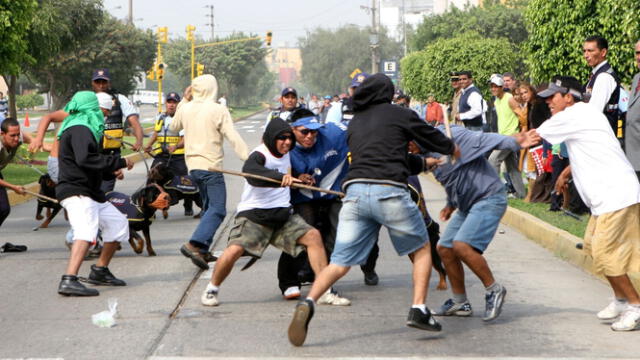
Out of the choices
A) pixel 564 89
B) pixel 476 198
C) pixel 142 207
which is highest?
→ pixel 564 89

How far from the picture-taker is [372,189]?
633 cm

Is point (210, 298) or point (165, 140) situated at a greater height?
point (165, 140)

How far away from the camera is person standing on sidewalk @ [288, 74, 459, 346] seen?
632 cm

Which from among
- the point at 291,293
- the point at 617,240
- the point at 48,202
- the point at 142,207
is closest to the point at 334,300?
the point at 291,293

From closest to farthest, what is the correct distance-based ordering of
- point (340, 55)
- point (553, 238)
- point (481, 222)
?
point (481, 222) → point (553, 238) → point (340, 55)

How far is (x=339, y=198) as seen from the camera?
26.1 feet

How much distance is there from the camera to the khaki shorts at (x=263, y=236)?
24.5ft

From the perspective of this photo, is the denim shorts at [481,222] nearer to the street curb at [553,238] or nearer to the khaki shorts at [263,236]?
the khaki shorts at [263,236]

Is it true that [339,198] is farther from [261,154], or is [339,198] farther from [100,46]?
[100,46]

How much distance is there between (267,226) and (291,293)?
25.4 inches

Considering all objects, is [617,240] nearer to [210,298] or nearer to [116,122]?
[210,298]

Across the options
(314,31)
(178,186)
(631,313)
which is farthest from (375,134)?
(314,31)

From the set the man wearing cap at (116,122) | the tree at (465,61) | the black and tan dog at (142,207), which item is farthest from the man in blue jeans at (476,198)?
the tree at (465,61)

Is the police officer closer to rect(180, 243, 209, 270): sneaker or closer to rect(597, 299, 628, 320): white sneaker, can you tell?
rect(180, 243, 209, 270): sneaker
